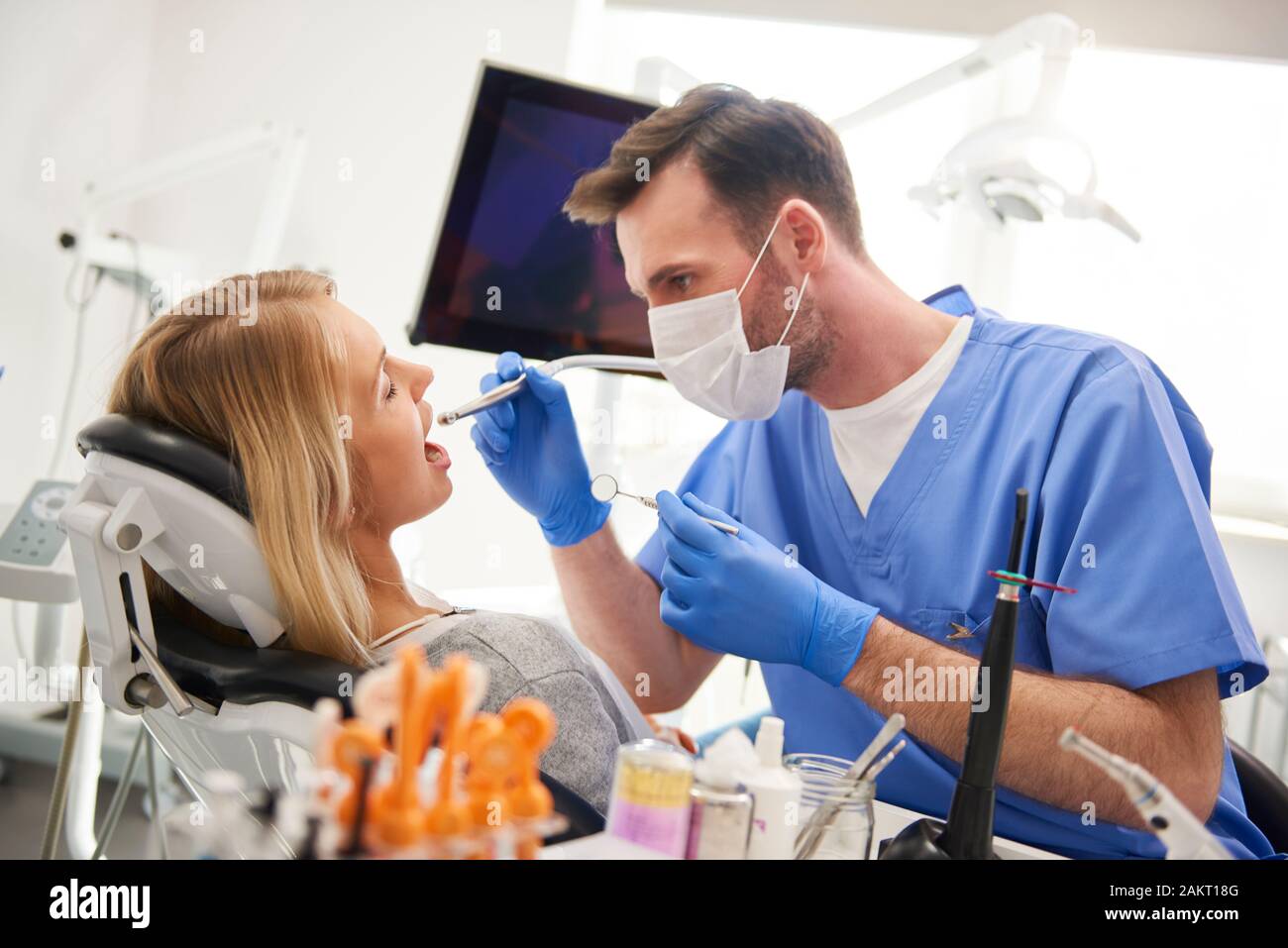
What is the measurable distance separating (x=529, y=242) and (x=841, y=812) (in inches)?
47.1

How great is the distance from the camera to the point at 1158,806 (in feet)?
2.15

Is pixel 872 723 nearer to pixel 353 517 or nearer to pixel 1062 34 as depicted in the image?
pixel 353 517

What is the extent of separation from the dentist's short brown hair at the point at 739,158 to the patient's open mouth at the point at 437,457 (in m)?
0.49

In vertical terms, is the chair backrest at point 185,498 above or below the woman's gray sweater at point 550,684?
above

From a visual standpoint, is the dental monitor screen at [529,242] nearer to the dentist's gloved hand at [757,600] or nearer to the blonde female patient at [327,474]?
the blonde female patient at [327,474]

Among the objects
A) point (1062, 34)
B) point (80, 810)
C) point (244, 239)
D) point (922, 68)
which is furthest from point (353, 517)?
point (922, 68)

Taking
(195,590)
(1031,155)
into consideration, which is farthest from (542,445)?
(1031,155)

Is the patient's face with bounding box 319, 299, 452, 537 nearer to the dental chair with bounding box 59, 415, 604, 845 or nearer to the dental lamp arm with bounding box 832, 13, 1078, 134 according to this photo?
the dental chair with bounding box 59, 415, 604, 845

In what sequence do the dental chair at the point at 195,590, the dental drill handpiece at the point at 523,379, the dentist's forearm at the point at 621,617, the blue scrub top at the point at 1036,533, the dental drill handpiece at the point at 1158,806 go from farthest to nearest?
the dentist's forearm at the point at 621,617 < the dental drill handpiece at the point at 523,379 < the blue scrub top at the point at 1036,533 < the dental chair at the point at 195,590 < the dental drill handpiece at the point at 1158,806

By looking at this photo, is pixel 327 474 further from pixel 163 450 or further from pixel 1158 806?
pixel 1158 806

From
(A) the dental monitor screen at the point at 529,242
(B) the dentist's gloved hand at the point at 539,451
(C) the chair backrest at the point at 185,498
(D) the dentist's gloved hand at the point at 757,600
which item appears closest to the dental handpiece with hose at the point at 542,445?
(B) the dentist's gloved hand at the point at 539,451

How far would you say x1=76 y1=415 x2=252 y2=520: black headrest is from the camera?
91 centimetres

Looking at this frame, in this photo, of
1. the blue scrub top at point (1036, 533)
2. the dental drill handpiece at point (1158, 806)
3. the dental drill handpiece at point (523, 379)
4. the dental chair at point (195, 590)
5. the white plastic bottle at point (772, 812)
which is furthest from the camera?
the dental drill handpiece at point (523, 379)

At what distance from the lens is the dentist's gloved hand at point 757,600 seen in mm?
1133
